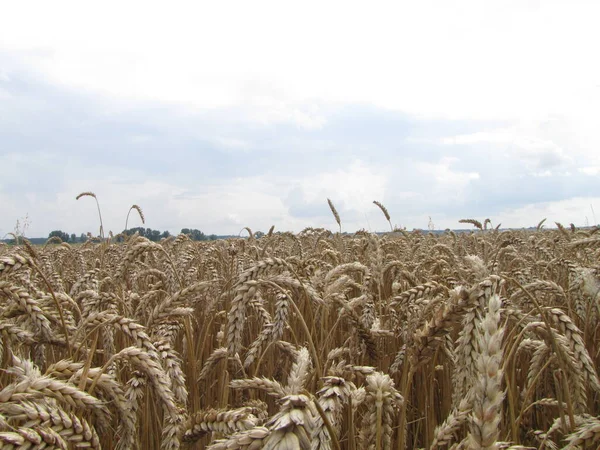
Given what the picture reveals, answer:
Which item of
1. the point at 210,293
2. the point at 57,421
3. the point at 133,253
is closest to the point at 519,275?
the point at 210,293

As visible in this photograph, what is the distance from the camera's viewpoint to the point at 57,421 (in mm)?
1267

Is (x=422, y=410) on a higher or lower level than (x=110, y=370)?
lower

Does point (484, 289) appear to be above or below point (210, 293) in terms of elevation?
above

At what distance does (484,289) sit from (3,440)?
1.50 metres

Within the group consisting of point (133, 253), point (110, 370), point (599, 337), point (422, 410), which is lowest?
point (422, 410)

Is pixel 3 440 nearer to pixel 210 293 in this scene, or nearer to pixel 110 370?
pixel 110 370

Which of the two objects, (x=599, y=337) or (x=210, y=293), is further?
(x=210, y=293)

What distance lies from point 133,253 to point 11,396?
139 cm

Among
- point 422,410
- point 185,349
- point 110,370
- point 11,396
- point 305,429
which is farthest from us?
point 185,349

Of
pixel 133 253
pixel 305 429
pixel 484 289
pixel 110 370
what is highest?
pixel 133 253

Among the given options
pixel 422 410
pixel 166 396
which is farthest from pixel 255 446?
pixel 422 410

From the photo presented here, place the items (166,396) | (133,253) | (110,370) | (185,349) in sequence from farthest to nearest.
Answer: (185,349), (133,253), (110,370), (166,396)

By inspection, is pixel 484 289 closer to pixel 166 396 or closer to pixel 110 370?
pixel 166 396

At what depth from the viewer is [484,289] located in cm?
155
